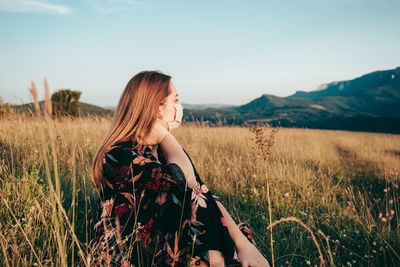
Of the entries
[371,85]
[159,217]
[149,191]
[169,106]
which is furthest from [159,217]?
[371,85]

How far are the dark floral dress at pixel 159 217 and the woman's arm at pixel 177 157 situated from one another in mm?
66

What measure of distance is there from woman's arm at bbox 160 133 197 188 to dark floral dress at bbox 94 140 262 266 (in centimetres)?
7

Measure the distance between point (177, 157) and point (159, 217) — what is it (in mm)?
416

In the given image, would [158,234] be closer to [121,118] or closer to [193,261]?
[193,261]

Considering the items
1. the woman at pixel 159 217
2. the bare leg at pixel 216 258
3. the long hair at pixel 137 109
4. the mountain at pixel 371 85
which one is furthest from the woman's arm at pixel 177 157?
the mountain at pixel 371 85

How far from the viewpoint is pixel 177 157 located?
62.6 inches

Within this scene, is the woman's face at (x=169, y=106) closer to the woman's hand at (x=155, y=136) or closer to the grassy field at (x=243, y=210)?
the woman's hand at (x=155, y=136)

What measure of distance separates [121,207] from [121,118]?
26.3 inches

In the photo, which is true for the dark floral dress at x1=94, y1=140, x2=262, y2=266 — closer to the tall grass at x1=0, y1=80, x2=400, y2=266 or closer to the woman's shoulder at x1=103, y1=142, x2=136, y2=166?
the woman's shoulder at x1=103, y1=142, x2=136, y2=166

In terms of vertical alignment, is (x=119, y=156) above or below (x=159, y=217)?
above

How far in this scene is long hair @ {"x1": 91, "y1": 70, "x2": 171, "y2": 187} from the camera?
5.49ft

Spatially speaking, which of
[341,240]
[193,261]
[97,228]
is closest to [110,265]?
[97,228]

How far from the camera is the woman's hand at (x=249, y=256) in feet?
4.73

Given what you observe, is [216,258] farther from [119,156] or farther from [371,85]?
[371,85]
